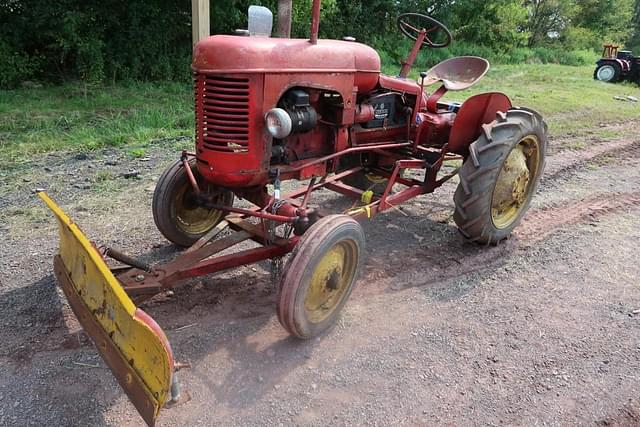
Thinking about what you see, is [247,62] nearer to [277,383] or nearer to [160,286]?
[160,286]

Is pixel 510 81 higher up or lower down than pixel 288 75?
lower down

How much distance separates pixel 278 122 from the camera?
3.06 metres

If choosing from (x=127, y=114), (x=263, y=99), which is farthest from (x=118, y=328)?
(x=127, y=114)

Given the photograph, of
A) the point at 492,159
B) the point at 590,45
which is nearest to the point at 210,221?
the point at 492,159

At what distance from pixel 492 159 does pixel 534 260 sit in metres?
0.90

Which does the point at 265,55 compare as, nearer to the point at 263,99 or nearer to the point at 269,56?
the point at 269,56

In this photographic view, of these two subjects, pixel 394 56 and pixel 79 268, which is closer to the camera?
pixel 79 268

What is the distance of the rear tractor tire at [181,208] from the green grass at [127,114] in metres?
2.62

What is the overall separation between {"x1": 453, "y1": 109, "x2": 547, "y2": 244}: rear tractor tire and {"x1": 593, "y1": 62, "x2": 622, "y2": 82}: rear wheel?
45.3 feet

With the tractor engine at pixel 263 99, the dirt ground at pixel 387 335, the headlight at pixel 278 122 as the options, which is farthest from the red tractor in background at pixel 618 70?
the headlight at pixel 278 122

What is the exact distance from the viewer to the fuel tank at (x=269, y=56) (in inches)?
118

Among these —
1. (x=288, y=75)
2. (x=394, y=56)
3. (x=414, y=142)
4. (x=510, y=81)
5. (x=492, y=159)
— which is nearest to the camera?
(x=288, y=75)

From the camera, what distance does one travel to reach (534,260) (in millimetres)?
4246

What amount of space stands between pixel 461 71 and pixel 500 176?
1.32m
